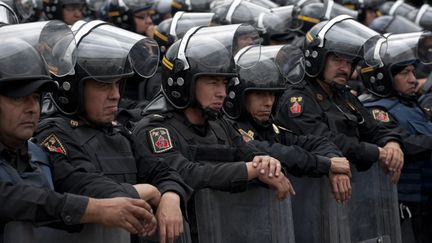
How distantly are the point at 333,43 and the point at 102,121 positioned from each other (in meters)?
2.63

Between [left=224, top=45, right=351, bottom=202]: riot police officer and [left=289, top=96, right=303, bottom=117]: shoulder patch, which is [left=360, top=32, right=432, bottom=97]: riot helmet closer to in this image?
[left=289, top=96, right=303, bottom=117]: shoulder patch

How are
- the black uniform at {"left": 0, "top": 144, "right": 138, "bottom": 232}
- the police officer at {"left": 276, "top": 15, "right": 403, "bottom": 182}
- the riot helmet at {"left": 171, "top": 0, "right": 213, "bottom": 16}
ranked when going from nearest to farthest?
the black uniform at {"left": 0, "top": 144, "right": 138, "bottom": 232} → the police officer at {"left": 276, "top": 15, "right": 403, "bottom": 182} → the riot helmet at {"left": 171, "top": 0, "right": 213, "bottom": 16}

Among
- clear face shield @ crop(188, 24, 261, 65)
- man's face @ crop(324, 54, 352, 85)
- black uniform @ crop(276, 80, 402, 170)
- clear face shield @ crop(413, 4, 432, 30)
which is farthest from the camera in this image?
clear face shield @ crop(413, 4, 432, 30)

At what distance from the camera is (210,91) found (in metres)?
5.94

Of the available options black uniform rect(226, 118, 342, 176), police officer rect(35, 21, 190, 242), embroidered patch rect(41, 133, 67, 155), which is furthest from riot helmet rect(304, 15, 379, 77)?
embroidered patch rect(41, 133, 67, 155)

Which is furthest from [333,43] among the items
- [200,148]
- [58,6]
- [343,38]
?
[58,6]

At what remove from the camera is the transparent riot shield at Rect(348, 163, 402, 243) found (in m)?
6.51

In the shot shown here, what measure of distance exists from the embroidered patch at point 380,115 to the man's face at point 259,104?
57.8 inches

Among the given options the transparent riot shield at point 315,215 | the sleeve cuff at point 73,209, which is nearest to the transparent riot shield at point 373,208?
the transparent riot shield at point 315,215

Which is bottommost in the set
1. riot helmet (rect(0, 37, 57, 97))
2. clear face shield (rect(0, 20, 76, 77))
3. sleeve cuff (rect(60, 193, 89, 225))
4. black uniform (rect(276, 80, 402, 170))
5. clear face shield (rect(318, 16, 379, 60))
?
black uniform (rect(276, 80, 402, 170))

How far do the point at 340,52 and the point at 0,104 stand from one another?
3.54 m

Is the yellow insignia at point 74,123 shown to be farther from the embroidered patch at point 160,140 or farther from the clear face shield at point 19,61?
the clear face shield at point 19,61

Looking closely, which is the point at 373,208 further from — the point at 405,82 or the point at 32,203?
the point at 32,203

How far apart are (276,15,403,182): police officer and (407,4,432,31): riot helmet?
3.76m
